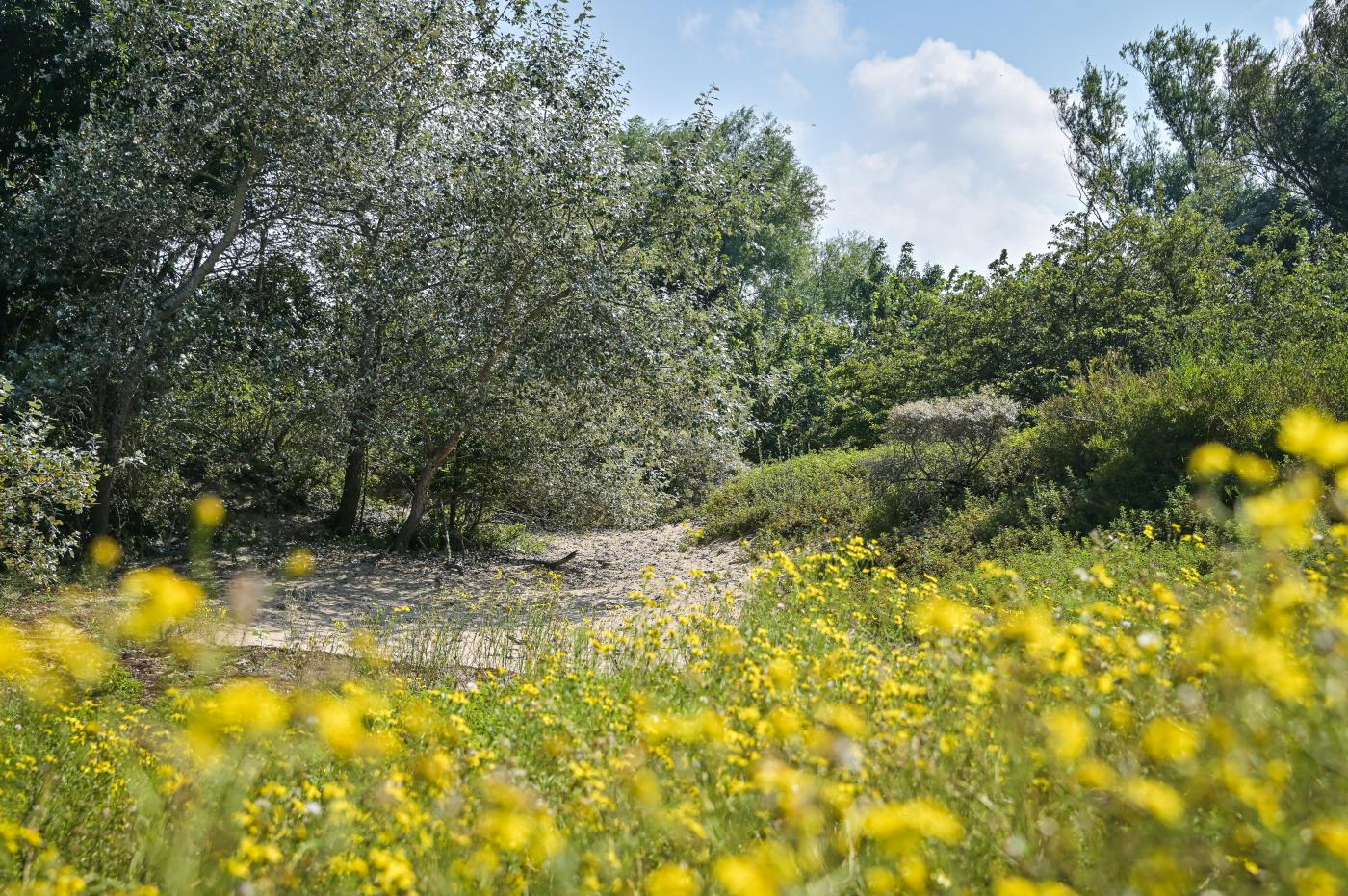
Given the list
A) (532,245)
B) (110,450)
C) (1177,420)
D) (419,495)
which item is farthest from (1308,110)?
(110,450)

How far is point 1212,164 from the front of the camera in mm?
24453

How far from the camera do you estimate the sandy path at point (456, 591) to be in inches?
243

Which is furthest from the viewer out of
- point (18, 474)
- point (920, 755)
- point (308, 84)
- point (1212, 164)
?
point (1212, 164)

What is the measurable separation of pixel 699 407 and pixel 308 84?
509 centimetres

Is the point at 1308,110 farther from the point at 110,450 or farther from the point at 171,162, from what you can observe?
the point at 110,450

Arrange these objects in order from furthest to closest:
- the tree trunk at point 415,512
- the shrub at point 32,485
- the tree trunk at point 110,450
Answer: the tree trunk at point 415,512 → the tree trunk at point 110,450 → the shrub at point 32,485

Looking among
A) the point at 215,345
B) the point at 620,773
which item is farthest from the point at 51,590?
the point at 620,773

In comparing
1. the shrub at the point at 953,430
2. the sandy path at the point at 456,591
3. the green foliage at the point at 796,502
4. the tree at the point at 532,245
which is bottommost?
the sandy path at the point at 456,591

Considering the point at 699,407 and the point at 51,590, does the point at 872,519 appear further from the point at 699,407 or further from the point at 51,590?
the point at 51,590

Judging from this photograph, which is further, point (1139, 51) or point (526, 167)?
point (1139, 51)

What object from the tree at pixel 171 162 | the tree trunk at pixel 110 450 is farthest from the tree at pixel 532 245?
the tree trunk at pixel 110 450

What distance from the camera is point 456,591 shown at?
698 centimetres

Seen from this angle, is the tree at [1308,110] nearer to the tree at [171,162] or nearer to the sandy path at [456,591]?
the sandy path at [456,591]

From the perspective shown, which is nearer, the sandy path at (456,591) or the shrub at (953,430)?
the sandy path at (456,591)
